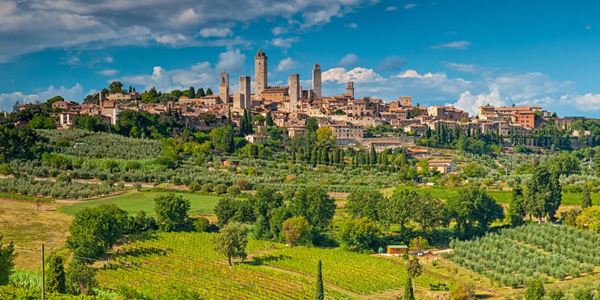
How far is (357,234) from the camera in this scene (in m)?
41.5

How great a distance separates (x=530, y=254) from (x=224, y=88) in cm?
8143

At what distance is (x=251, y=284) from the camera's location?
3266 cm

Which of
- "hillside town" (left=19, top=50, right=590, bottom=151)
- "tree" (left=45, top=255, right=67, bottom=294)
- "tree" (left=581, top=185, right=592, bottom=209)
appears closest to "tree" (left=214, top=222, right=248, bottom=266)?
"tree" (left=45, top=255, right=67, bottom=294)

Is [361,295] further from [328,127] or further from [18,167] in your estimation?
[328,127]

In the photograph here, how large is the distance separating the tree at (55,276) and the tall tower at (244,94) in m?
79.3

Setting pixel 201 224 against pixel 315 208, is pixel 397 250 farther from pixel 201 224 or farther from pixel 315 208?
pixel 201 224

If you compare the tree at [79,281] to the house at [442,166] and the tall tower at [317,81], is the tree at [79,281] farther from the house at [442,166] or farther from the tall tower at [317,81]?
the tall tower at [317,81]

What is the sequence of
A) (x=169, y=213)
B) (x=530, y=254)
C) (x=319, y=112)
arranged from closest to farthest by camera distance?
(x=530, y=254), (x=169, y=213), (x=319, y=112)

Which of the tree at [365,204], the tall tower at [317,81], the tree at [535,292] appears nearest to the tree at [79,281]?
the tree at [535,292]

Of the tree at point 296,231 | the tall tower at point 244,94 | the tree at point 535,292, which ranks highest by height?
the tall tower at point 244,94

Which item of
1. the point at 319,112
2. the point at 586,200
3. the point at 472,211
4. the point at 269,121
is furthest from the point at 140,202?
the point at 319,112

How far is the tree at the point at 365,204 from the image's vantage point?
4553 cm

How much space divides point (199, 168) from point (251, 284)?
111 feet

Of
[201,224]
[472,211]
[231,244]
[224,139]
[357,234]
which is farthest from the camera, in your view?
[224,139]
